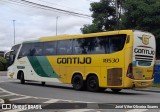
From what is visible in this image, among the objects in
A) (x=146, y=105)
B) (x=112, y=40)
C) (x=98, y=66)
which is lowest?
(x=146, y=105)

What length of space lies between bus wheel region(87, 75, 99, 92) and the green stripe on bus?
3.19 metres

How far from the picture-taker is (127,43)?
21.6m

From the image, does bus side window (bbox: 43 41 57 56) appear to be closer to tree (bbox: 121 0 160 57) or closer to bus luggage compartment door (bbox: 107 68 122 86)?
bus luggage compartment door (bbox: 107 68 122 86)

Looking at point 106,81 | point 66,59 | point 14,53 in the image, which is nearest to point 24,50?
point 14,53

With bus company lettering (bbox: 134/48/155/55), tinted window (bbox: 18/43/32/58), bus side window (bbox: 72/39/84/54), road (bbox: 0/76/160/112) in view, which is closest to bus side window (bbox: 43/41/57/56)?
bus side window (bbox: 72/39/84/54)

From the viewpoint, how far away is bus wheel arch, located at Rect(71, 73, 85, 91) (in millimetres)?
24188

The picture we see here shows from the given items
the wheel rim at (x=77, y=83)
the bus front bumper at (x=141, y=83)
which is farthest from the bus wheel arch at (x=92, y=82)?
the bus front bumper at (x=141, y=83)

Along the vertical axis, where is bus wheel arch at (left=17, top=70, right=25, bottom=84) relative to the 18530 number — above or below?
below

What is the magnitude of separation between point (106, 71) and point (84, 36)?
285cm

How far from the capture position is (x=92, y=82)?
23.6 meters

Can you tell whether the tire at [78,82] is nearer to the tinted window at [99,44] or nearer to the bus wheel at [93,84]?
the bus wheel at [93,84]

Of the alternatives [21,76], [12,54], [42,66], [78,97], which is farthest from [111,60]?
[12,54]

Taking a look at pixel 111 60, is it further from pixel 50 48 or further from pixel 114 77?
pixel 50 48

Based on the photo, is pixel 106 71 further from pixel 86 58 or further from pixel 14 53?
pixel 14 53
